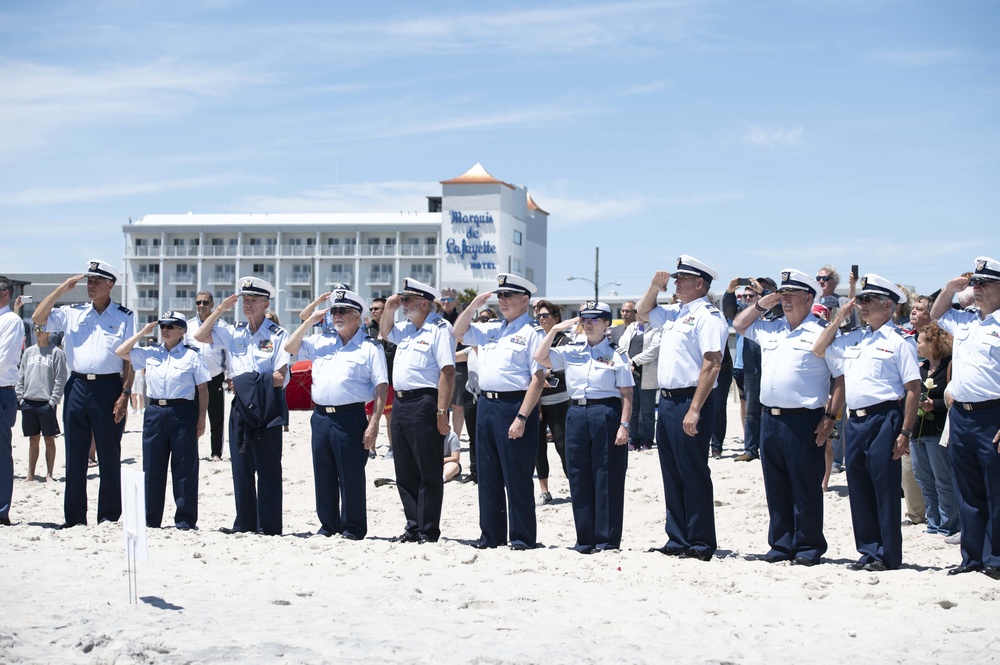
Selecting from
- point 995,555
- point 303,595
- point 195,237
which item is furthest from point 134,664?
point 195,237

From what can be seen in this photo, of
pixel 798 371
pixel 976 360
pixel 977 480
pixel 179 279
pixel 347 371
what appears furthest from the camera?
pixel 179 279

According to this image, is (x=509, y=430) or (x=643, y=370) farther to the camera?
(x=643, y=370)

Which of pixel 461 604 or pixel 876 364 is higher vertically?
pixel 876 364

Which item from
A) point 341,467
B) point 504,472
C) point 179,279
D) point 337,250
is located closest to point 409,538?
point 341,467

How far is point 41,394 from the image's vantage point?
45.5 feet

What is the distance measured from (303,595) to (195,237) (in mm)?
83034

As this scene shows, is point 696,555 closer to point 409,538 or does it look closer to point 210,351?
point 409,538

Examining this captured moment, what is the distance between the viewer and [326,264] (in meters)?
83.5

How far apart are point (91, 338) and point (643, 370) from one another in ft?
24.0

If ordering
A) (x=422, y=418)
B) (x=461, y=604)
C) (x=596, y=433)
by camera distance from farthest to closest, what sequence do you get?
(x=422, y=418) → (x=596, y=433) → (x=461, y=604)

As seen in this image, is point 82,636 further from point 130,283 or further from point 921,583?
point 130,283

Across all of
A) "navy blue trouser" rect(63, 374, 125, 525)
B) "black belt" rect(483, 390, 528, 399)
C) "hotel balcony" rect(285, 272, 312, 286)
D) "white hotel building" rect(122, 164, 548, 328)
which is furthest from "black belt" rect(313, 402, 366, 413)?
"hotel balcony" rect(285, 272, 312, 286)

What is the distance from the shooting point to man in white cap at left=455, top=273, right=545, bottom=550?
891cm

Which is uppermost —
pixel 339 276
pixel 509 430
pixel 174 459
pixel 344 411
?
pixel 339 276
